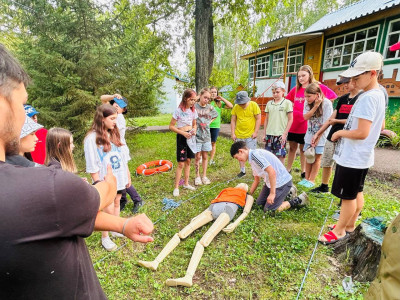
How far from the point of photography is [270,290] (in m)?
2.22

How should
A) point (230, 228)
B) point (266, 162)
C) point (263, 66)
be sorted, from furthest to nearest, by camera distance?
point (263, 66) → point (266, 162) → point (230, 228)

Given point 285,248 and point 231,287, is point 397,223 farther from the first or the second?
point 285,248

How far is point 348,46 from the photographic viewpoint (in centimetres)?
1010

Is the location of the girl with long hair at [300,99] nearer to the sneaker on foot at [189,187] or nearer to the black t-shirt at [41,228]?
the sneaker on foot at [189,187]

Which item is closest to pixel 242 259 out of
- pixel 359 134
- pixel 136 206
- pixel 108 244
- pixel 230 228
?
pixel 230 228

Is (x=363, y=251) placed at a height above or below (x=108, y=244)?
above

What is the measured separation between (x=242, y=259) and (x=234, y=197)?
1024mm

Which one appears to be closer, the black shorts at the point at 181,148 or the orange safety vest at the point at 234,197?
the orange safety vest at the point at 234,197

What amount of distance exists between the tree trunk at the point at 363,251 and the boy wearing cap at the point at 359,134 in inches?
8.1

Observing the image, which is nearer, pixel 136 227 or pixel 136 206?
pixel 136 227

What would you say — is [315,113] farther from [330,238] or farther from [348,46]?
[348,46]

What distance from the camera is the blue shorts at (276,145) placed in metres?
4.54

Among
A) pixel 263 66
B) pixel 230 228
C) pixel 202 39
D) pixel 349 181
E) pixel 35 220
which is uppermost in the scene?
pixel 263 66

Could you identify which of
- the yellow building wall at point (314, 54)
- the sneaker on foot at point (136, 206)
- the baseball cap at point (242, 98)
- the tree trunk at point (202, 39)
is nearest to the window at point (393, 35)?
the yellow building wall at point (314, 54)
